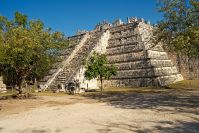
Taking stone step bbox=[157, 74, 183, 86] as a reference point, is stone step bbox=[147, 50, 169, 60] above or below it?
above

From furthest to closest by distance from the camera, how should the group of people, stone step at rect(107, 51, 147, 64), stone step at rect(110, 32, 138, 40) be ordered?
stone step at rect(110, 32, 138, 40) → stone step at rect(107, 51, 147, 64) → the group of people

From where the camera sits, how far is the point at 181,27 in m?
23.6

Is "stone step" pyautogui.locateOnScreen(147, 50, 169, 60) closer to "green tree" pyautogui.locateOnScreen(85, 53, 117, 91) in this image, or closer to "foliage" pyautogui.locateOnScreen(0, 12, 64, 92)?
"green tree" pyautogui.locateOnScreen(85, 53, 117, 91)

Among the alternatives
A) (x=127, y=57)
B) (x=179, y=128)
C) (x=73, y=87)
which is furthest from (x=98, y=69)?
(x=179, y=128)

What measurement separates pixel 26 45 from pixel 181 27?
15.7 metres

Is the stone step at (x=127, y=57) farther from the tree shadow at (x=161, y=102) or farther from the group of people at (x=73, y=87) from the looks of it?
the tree shadow at (x=161, y=102)

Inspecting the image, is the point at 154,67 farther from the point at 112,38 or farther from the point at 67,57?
the point at 67,57

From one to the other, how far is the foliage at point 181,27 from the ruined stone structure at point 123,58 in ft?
55.5

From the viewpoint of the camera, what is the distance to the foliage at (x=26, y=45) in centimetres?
3041

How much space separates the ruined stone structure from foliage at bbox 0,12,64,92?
33.5 feet

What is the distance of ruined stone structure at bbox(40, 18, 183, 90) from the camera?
143 feet

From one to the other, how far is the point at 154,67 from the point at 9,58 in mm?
21120

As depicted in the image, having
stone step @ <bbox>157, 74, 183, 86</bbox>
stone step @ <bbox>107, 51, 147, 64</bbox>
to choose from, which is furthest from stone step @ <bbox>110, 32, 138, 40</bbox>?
stone step @ <bbox>157, 74, 183, 86</bbox>

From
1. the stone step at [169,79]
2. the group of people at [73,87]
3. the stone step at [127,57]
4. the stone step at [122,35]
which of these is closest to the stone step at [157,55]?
the stone step at [127,57]
